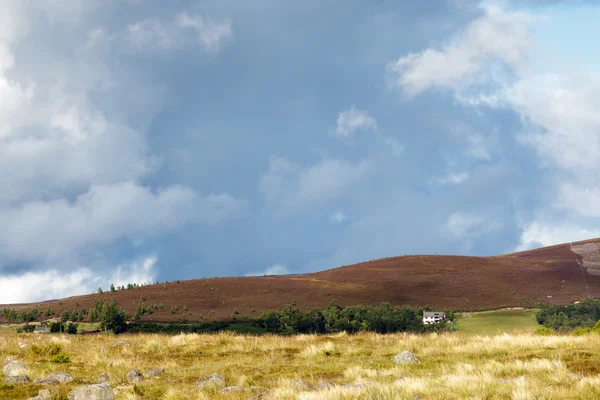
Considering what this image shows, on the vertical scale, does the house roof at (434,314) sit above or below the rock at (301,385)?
below

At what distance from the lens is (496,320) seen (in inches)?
3610

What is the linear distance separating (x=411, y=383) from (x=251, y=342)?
13.4 metres

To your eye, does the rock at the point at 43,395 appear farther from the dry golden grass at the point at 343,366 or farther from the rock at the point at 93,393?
the rock at the point at 93,393

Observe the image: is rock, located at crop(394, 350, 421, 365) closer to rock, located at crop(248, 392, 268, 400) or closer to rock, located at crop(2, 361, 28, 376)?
rock, located at crop(248, 392, 268, 400)

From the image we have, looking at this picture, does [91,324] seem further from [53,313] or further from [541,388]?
[541,388]

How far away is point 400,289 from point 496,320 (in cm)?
3484

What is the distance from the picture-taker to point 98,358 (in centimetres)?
1964

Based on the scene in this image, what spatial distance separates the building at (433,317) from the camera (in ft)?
307

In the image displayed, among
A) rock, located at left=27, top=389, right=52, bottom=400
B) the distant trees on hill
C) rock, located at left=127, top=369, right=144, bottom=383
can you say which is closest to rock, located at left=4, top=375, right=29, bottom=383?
rock, located at left=127, top=369, right=144, bottom=383

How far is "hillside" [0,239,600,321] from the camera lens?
110 meters

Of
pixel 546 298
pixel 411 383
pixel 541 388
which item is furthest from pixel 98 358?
pixel 546 298

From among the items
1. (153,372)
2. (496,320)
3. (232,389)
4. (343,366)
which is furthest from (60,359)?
(496,320)

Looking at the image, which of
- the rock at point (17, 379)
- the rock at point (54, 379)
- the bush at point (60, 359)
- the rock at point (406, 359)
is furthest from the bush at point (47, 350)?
the rock at point (406, 359)

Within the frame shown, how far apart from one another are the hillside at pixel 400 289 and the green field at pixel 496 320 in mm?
7662
